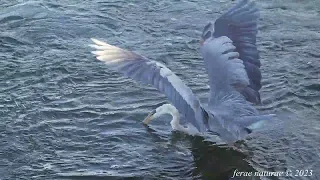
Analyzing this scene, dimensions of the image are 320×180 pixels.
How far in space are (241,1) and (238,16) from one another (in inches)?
6.7

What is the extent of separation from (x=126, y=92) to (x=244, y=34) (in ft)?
5.70

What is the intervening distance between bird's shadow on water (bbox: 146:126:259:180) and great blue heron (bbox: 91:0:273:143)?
0.39ft

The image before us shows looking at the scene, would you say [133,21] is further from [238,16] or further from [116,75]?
[238,16]

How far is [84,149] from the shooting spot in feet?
20.9

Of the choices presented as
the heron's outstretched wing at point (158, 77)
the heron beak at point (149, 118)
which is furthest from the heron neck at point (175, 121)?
the heron's outstretched wing at point (158, 77)

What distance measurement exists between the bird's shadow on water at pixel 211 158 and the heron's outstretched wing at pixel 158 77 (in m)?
0.42

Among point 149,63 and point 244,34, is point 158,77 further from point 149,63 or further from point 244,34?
point 244,34

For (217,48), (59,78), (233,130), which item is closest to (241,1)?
(217,48)

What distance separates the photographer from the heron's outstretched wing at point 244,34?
6465mm

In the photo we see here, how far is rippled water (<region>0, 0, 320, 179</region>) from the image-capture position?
6.16 meters

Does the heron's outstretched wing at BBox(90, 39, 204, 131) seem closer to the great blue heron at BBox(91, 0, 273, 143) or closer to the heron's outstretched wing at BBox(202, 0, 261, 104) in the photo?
the great blue heron at BBox(91, 0, 273, 143)

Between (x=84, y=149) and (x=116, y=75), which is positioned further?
(x=116, y=75)

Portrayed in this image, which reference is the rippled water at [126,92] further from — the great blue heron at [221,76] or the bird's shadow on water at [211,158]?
the great blue heron at [221,76]

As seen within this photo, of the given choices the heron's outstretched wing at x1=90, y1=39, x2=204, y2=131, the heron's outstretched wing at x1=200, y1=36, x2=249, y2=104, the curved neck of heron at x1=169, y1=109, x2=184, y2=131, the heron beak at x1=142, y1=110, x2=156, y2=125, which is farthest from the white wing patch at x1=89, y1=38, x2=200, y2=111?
the heron beak at x1=142, y1=110, x2=156, y2=125
